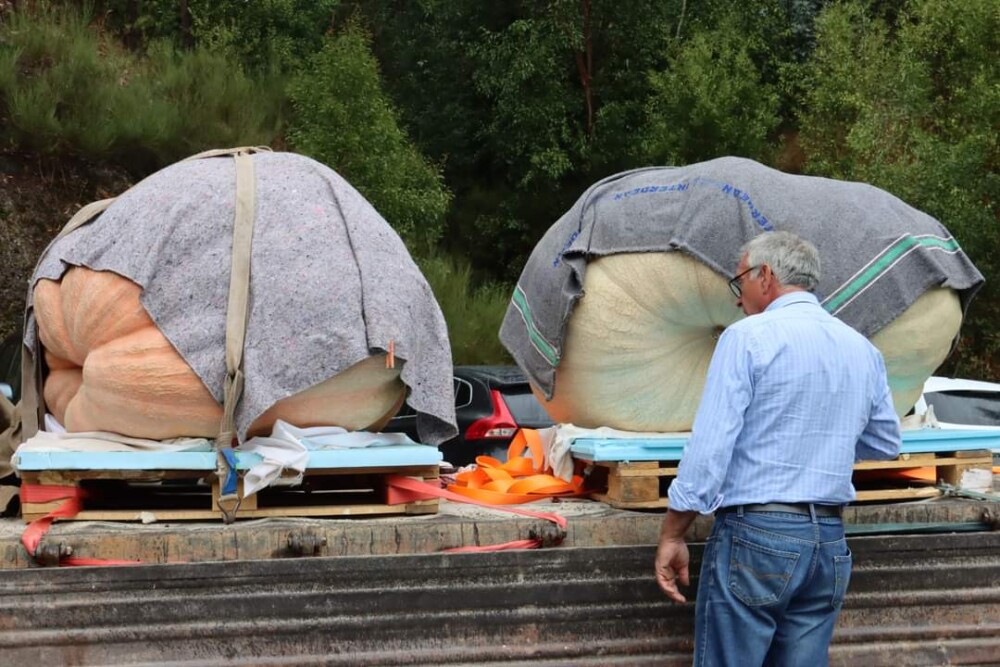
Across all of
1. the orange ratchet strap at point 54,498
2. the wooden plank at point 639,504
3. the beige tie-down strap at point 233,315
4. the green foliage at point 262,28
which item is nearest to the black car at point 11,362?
the beige tie-down strap at point 233,315

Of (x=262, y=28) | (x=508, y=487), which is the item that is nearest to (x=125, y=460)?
(x=508, y=487)

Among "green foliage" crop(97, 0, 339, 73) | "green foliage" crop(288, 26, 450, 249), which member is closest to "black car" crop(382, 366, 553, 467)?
"green foliage" crop(288, 26, 450, 249)

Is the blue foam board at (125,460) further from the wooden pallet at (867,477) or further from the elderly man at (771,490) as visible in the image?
the elderly man at (771,490)

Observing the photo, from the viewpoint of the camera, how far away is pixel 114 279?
4.42m

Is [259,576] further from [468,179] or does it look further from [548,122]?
[468,179]

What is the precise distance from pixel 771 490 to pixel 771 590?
281mm

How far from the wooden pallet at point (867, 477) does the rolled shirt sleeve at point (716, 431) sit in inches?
31.5

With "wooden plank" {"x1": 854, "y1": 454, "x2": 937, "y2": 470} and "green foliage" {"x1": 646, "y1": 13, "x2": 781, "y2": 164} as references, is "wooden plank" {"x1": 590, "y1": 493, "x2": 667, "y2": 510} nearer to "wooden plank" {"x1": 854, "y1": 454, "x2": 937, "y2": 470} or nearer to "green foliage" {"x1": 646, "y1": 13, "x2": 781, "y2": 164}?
"wooden plank" {"x1": 854, "y1": 454, "x2": 937, "y2": 470}

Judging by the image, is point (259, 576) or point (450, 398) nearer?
point (259, 576)

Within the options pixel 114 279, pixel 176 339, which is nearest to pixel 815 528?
pixel 176 339

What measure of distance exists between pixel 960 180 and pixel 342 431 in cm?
1317

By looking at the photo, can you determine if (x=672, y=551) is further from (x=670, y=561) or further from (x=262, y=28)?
(x=262, y=28)

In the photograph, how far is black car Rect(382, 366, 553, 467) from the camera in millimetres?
9812

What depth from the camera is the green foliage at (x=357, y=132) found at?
15570mm
